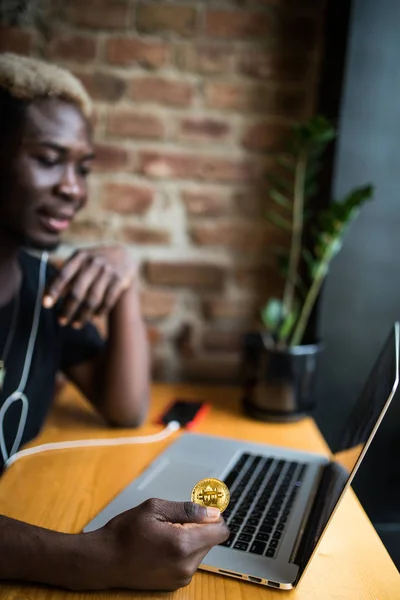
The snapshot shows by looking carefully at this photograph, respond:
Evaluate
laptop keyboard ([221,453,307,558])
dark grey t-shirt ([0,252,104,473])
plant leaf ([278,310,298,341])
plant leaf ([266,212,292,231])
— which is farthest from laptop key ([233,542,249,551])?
plant leaf ([266,212,292,231])

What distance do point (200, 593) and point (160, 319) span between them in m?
0.91

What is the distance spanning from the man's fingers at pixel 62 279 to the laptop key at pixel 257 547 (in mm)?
560

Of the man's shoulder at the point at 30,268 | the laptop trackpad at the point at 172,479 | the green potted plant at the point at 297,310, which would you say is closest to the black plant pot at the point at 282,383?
the green potted plant at the point at 297,310

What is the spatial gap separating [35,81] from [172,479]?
791 mm

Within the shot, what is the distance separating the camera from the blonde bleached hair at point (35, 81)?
98cm

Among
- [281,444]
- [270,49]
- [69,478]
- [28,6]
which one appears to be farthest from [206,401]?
[28,6]

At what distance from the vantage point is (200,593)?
0.60 m

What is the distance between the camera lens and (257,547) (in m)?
0.66

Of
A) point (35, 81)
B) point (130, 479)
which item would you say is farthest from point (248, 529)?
point (35, 81)

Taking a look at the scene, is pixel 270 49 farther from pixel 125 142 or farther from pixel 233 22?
pixel 125 142

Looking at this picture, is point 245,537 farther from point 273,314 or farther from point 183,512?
point 273,314

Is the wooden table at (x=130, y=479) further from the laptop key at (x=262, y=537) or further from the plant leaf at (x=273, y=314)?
the plant leaf at (x=273, y=314)

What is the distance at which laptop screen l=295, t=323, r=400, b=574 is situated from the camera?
2.02 feet

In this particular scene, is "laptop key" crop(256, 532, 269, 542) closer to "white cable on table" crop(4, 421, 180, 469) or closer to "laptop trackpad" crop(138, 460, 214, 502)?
"laptop trackpad" crop(138, 460, 214, 502)
